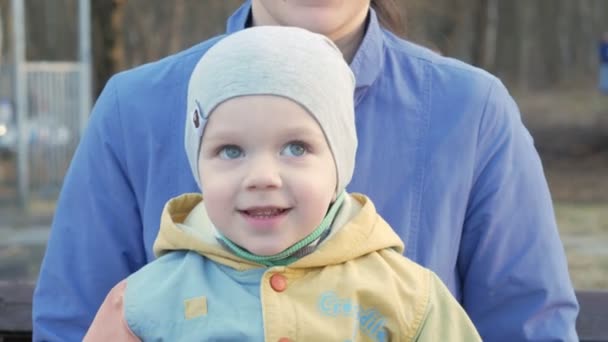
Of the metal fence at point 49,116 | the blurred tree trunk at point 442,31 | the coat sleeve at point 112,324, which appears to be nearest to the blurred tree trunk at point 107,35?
the blurred tree trunk at point 442,31

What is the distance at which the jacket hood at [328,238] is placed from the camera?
1869 mm

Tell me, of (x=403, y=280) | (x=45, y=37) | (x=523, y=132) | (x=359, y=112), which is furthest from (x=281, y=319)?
(x=45, y=37)

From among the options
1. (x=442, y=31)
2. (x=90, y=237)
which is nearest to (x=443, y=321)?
(x=90, y=237)

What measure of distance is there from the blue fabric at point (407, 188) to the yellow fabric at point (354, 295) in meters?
0.29

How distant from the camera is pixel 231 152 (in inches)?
70.6

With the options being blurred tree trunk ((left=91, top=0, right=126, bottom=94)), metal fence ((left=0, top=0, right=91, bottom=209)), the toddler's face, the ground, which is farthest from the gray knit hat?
metal fence ((left=0, top=0, right=91, bottom=209))

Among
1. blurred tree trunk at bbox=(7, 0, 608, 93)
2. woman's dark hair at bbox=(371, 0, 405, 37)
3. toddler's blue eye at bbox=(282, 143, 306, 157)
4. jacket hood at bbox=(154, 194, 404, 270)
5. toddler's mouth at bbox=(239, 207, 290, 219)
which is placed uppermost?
woman's dark hair at bbox=(371, 0, 405, 37)

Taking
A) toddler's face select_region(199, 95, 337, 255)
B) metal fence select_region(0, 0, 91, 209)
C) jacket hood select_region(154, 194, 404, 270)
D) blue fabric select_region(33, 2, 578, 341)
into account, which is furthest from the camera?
metal fence select_region(0, 0, 91, 209)

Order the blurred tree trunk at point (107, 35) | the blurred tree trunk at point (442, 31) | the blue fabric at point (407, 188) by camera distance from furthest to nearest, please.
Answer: the blurred tree trunk at point (442, 31)
the blurred tree trunk at point (107, 35)
the blue fabric at point (407, 188)

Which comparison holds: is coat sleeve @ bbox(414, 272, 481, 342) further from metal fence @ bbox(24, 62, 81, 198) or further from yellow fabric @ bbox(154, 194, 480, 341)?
metal fence @ bbox(24, 62, 81, 198)

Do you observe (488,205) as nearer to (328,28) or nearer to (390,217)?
(390,217)

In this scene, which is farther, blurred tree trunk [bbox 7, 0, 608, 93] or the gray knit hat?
blurred tree trunk [bbox 7, 0, 608, 93]

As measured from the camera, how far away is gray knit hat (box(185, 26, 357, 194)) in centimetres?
177

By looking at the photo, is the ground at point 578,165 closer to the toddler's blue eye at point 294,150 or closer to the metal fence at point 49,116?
the metal fence at point 49,116
